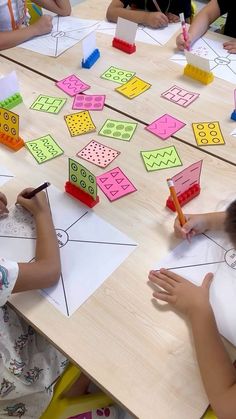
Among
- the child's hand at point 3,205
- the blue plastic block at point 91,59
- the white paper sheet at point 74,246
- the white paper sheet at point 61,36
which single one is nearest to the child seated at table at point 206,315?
the white paper sheet at point 74,246

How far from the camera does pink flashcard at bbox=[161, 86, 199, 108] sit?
1.28m

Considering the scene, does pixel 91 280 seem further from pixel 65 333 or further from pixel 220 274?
→ pixel 220 274

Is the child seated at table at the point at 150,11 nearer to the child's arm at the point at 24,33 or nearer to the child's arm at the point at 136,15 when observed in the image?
the child's arm at the point at 136,15

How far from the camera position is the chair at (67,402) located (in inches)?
39.1

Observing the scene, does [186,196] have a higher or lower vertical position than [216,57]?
lower

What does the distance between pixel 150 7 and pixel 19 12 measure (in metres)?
0.54

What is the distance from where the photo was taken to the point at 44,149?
1144 mm

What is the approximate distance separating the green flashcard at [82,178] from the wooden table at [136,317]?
5 cm

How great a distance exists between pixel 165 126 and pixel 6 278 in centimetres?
65

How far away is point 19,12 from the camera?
1720mm

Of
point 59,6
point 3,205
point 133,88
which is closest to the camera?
point 3,205

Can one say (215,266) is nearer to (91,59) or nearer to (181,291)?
(181,291)

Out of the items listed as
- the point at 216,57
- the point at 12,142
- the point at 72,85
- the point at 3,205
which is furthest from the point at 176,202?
the point at 216,57

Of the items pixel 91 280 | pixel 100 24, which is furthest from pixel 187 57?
pixel 91 280
